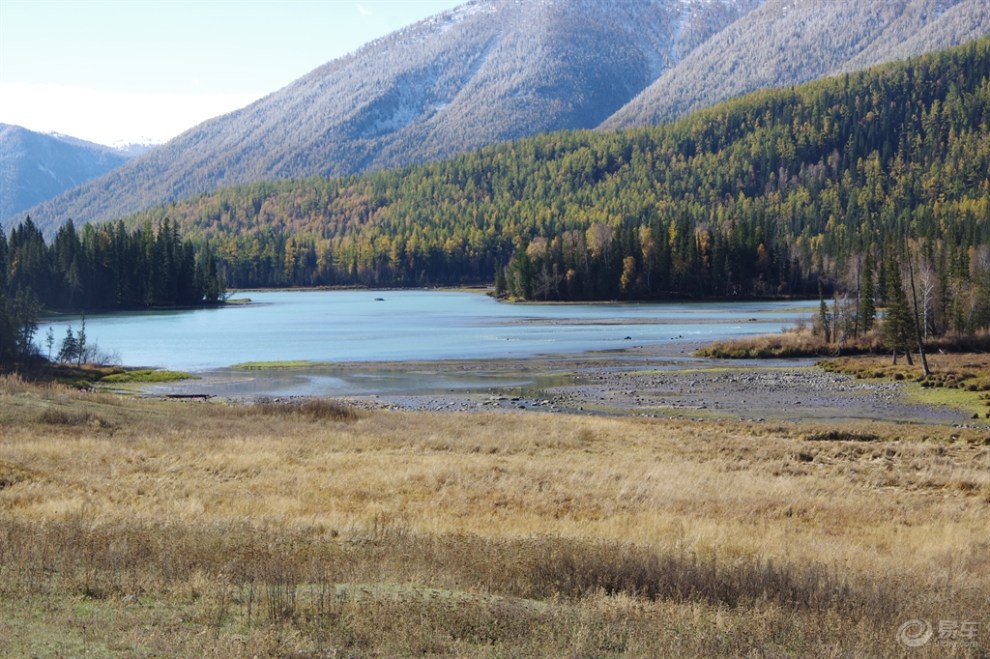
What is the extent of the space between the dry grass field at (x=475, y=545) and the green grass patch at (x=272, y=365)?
135ft

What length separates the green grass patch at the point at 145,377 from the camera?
235 feet

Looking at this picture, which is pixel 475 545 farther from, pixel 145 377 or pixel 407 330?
pixel 407 330

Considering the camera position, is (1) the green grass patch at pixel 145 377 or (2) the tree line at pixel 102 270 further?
(2) the tree line at pixel 102 270

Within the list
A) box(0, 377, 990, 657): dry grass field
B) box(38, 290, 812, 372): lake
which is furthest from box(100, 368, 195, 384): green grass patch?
box(0, 377, 990, 657): dry grass field

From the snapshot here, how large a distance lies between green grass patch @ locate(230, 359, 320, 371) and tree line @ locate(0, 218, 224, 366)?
89281 millimetres

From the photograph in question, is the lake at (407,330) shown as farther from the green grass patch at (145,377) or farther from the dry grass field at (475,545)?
the dry grass field at (475,545)

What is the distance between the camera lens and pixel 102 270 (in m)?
172

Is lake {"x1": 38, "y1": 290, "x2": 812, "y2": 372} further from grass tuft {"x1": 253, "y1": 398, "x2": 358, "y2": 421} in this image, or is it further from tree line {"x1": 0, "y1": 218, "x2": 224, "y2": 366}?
grass tuft {"x1": 253, "y1": 398, "x2": 358, "y2": 421}

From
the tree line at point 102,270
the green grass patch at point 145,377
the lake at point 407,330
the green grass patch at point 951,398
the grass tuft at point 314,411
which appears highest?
the tree line at point 102,270

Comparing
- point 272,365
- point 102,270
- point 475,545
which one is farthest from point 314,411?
point 102,270


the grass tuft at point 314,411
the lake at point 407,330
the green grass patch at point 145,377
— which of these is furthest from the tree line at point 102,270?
the grass tuft at point 314,411

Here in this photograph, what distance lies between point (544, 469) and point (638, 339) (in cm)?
7217

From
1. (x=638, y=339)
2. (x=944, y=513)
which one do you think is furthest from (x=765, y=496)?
(x=638, y=339)

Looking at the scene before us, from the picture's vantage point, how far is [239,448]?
109 feet
